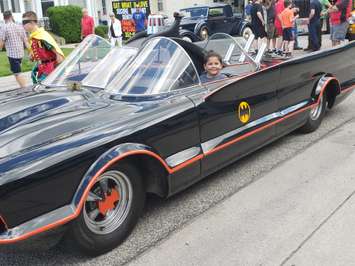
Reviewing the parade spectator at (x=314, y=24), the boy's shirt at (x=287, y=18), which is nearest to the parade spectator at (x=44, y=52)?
the parade spectator at (x=314, y=24)

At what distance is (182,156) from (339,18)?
7.68m

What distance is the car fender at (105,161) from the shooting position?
9.32 feet

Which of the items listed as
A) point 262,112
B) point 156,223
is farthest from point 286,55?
point 156,223

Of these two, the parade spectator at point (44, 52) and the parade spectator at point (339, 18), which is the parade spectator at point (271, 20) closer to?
the parade spectator at point (339, 18)

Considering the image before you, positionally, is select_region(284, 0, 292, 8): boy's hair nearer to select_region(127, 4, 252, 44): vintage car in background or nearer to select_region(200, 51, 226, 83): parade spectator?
select_region(127, 4, 252, 44): vintage car in background

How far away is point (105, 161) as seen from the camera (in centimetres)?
298

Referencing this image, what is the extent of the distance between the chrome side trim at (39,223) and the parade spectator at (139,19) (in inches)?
608

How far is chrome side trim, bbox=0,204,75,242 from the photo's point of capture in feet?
8.52

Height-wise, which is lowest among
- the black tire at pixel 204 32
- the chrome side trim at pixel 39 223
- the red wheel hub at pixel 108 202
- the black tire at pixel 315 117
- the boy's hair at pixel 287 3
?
the black tire at pixel 315 117

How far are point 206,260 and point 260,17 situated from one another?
1134 centimetres

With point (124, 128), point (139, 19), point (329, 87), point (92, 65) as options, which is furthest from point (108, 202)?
point (139, 19)

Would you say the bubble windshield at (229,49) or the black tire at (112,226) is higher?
the bubble windshield at (229,49)

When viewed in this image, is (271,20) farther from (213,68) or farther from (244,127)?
(244,127)

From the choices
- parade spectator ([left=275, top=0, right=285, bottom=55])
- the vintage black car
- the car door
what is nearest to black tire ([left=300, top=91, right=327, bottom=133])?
the car door
